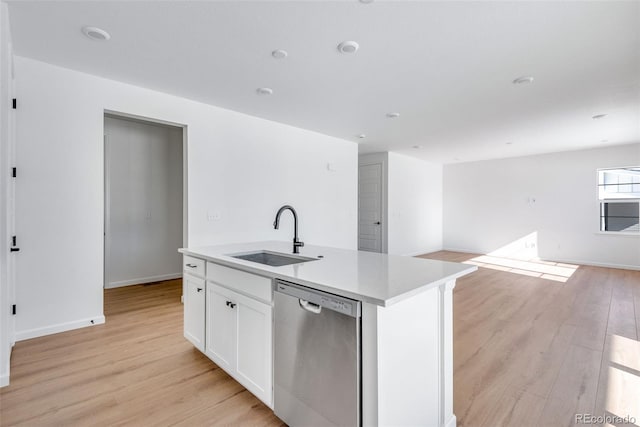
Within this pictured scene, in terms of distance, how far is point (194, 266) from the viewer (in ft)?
7.53

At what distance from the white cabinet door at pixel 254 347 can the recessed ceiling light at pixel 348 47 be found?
2.04 m

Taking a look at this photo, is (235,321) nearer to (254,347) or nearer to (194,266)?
(254,347)

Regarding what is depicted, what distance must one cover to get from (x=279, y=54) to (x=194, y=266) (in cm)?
188

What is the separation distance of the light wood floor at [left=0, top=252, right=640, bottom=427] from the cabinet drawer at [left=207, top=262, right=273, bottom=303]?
0.67m

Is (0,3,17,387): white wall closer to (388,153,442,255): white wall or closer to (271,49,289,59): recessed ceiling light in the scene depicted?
(271,49,289,59): recessed ceiling light

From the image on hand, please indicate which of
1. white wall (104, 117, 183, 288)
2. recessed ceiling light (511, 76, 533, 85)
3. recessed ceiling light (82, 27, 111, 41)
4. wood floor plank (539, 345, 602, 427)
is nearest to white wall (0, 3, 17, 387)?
recessed ceiling light (82, 27, 111, 41)

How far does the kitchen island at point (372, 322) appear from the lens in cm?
116

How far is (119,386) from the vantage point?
1.95 metres

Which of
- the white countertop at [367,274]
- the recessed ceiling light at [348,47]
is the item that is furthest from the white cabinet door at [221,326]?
the recessed ceiling light at [348,47]

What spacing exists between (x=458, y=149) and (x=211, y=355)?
620 centimetres

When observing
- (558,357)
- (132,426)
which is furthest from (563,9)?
(132,426)

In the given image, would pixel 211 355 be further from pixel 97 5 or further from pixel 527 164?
pixel 527 164

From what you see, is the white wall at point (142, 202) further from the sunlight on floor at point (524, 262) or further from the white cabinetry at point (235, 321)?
the sunlight on floor at point (524, 262)

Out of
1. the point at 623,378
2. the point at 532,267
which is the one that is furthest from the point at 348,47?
the point at 532,267
